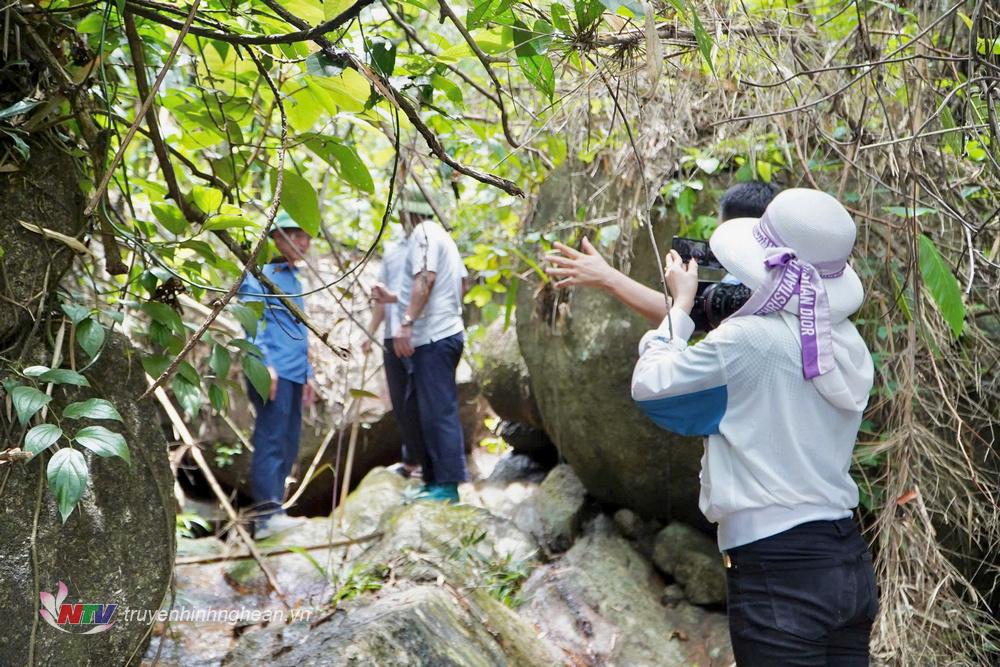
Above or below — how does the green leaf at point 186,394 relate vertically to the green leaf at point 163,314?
below

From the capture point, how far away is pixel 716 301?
2547 mm

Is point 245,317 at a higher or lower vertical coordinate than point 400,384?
higher

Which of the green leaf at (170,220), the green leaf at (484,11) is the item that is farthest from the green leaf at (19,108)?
the green leaf at (484,11)

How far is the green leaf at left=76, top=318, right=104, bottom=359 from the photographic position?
1932 millimetres

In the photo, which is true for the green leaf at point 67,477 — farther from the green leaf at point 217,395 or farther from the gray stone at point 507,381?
the gray stone at point 507,381

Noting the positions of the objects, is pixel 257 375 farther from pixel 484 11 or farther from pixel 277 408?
pixel 277 408

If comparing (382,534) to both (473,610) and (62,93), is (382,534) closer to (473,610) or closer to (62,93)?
(473,610)

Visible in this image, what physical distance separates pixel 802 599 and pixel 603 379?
203 cm

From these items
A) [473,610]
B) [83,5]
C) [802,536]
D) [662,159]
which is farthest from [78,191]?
[662,159]

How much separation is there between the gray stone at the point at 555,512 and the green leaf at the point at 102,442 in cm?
298

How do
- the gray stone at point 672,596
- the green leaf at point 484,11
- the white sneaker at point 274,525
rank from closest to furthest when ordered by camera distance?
the green leaf at point 484,11 < the gray stone at point 672,596 < the white sneaker at point 274,525

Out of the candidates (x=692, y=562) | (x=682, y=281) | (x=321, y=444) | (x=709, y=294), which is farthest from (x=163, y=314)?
(x=321, y=444)

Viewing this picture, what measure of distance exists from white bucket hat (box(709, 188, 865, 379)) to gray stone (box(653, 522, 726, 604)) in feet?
6.15

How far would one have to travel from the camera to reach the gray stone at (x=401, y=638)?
232 cm
